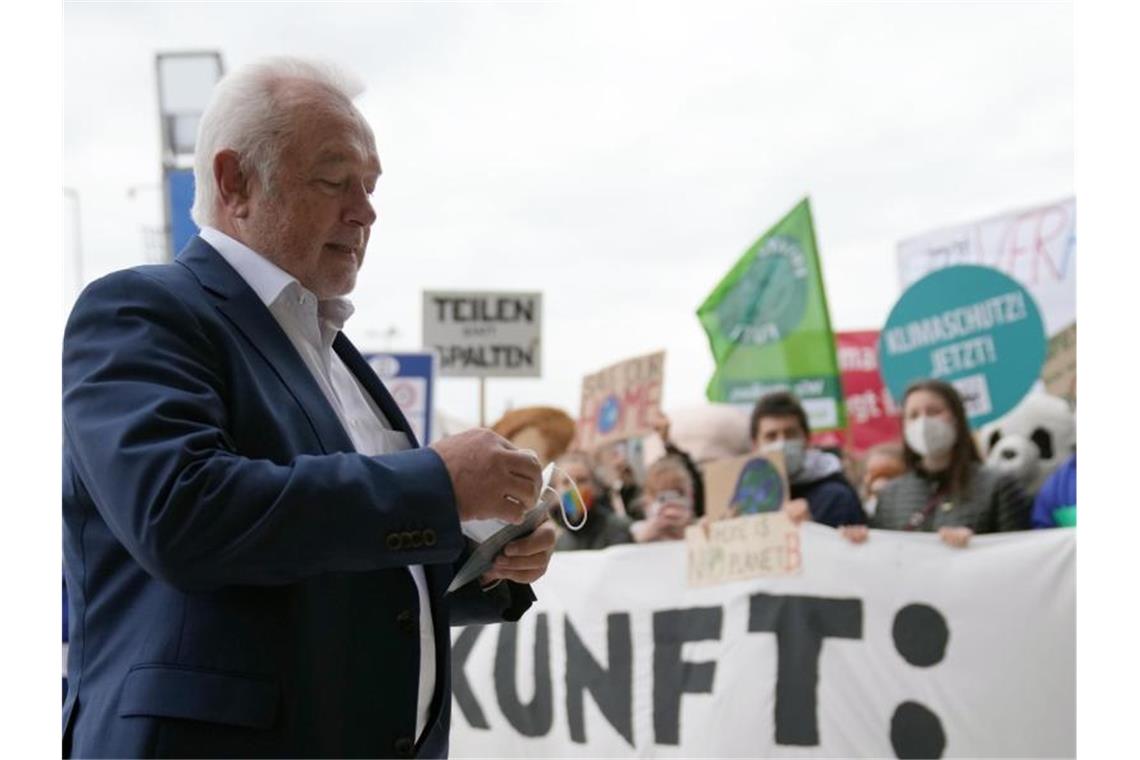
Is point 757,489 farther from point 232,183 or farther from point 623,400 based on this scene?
point 232,183

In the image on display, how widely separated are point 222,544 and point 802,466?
189 inches

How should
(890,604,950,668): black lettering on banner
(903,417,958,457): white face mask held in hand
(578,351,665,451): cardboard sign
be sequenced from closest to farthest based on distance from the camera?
(890,604,950,668): black lettering on banner
(903,417,958,457): white face mask held in hand
(578,351,665,451): cardboard sign

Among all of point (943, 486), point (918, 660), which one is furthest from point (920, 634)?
point (943, 486)

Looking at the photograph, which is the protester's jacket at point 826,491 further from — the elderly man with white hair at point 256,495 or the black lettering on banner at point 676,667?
the elderly man with white hair at point 256,495

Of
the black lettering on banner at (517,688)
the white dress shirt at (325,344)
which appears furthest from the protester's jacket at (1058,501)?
the white dress shirt at (325,344)

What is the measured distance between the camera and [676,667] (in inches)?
239

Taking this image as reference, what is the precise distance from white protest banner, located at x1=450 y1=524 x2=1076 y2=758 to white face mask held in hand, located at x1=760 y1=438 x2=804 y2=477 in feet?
1.48

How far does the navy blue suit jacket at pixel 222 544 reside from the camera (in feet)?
5.76

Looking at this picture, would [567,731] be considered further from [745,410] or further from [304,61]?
[304,61]

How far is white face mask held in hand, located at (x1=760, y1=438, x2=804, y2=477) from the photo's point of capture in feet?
20.9

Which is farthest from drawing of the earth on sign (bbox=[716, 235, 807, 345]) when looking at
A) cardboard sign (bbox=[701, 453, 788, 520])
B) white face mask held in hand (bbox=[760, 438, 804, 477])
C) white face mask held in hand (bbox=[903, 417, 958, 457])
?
white face mask held in hand (bbox=[903, 417, 958, 457])

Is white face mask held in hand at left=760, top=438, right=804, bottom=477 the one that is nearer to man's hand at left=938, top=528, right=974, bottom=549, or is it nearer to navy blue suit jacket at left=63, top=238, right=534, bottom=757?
man's hand at left=938, top=528, right=974, bottom=549

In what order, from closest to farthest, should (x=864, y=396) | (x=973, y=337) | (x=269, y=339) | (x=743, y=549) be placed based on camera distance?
(x=269, y=339) < (x=743, y=549) < (x=973, y=337) < (x=864, y=396)

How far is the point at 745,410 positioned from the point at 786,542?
1.89 m
